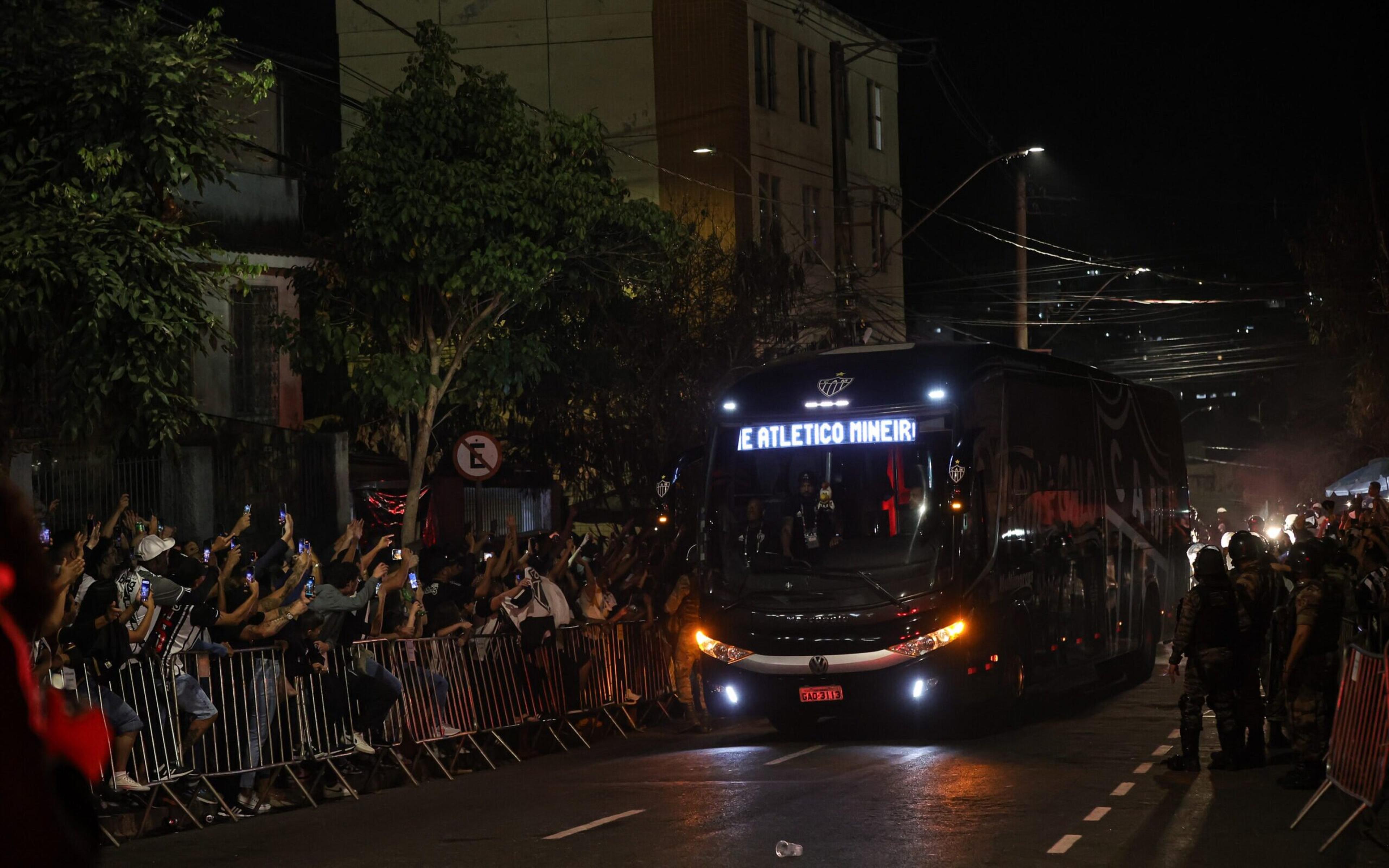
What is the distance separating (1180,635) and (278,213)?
17660 millimetres

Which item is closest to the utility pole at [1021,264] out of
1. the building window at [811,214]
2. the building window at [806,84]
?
the building window at [811,214]

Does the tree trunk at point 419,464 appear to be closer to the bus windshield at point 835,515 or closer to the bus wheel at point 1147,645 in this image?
the bus windshield at point 835,515

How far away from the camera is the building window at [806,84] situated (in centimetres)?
4428

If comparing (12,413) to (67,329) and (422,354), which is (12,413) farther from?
(422,354)

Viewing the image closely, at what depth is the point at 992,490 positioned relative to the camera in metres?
16.0

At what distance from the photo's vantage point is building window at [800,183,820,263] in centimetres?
4288

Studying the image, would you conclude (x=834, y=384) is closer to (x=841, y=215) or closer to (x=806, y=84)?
(x=841, y=215)

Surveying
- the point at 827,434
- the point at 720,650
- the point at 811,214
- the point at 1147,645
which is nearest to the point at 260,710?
the point at 720,650

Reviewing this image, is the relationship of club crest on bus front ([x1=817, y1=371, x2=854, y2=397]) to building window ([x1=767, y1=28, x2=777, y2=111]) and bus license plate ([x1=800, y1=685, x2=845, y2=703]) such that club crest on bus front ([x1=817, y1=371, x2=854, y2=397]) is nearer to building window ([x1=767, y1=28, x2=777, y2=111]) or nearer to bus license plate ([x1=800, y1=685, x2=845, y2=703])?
bus license plate ([x1=800, y1=685, x2=845, y2=703])

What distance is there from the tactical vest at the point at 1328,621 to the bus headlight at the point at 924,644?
12.9 feet

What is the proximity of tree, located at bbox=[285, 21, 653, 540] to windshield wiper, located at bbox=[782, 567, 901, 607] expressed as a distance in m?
8.03

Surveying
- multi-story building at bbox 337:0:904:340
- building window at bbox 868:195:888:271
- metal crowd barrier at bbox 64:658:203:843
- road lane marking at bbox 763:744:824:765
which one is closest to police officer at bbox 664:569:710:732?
road lane marking at bbox 763:744:824:765

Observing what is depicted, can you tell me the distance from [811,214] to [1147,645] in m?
23.6

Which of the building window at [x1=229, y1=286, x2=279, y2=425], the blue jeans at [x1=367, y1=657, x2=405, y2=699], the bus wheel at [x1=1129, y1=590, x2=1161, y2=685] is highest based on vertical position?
the building window at [x1=229, y1=286, x2=279, y2=425]
